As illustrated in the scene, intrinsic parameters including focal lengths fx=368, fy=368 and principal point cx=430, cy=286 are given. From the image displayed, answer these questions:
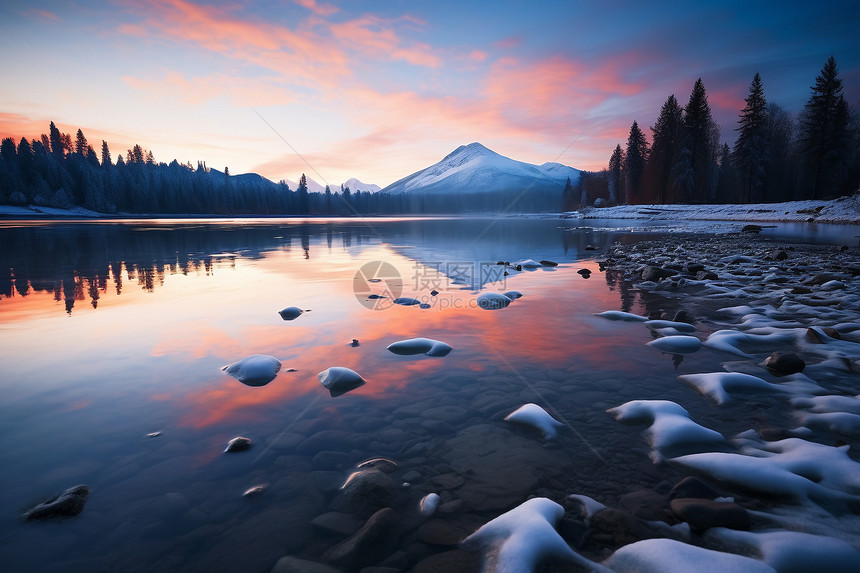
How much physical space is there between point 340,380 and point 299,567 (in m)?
2.35

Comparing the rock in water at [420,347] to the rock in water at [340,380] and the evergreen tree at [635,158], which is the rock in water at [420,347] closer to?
the rock in water at [340,380]

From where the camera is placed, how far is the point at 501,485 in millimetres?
2689

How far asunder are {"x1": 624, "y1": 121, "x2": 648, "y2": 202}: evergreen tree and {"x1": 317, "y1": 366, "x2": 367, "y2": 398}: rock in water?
3150 inches

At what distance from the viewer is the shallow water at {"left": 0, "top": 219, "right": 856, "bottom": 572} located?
2354mm

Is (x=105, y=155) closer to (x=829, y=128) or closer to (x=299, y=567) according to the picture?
(x=299, y=567)

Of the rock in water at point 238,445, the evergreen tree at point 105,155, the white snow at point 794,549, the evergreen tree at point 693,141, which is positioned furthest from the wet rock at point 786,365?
the evergreen tree at point 105,155

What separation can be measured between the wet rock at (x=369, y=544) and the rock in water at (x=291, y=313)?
5326mm

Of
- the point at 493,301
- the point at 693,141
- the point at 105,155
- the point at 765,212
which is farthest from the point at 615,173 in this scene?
the point at 105,155

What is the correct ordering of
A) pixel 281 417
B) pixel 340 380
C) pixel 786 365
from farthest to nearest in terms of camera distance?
1. pixel 340 380
2. pixel 786 365
3. pixel 281 417

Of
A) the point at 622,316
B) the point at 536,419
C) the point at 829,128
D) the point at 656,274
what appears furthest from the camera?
the point at 829,128

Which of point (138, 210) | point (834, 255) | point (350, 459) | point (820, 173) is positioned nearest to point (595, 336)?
point (350, 459)

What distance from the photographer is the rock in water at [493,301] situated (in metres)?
7.84

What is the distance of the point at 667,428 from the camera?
3.18 metres

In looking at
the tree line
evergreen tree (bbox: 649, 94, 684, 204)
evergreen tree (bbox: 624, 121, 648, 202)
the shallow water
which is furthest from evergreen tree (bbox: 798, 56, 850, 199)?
the shallow water
